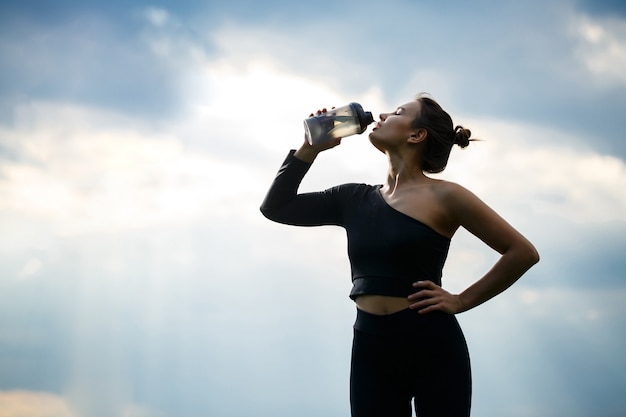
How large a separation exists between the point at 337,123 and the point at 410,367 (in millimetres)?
1418

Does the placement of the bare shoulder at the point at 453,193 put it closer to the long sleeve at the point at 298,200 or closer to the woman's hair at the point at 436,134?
the woman's hair at the point at 436,134

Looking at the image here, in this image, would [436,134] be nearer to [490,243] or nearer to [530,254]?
[490,243]

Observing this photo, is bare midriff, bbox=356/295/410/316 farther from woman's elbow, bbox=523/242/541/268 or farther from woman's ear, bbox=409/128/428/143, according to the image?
woman's ear, bbox=409/128/428/143

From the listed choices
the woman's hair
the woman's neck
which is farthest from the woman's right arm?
the woman's hair

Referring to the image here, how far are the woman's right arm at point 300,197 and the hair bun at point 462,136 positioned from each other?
63 cm

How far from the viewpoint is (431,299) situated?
2.82 m

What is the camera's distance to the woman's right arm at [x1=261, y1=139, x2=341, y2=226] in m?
3.43

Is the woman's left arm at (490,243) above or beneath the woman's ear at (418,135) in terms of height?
beneath

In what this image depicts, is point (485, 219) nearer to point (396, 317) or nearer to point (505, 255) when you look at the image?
point (505, 255)

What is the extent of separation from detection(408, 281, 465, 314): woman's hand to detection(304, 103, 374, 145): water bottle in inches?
39.8

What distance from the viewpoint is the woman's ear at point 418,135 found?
10.7 feet

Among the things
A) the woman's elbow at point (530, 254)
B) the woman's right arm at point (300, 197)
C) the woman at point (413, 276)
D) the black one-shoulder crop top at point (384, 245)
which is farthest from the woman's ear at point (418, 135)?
the woman's elbow at point (530, 254)

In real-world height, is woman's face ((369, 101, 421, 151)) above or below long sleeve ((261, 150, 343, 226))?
above

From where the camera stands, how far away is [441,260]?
3025mm
